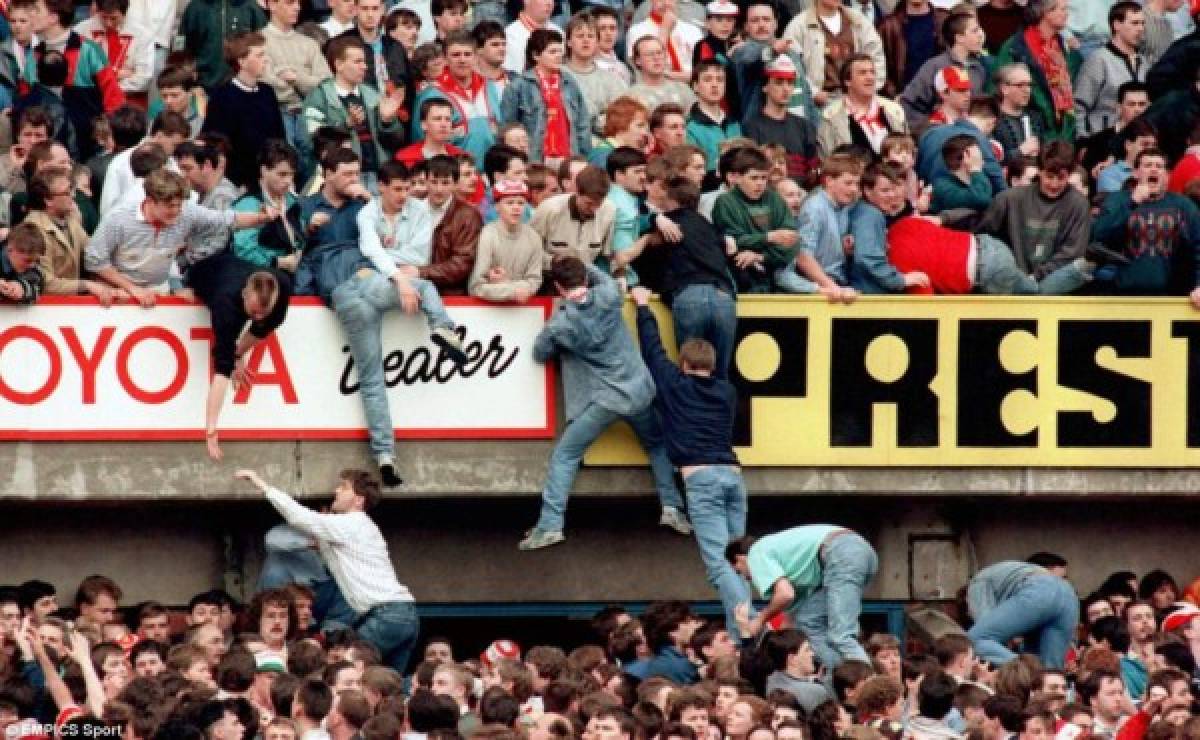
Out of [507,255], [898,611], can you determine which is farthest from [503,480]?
[898,611]

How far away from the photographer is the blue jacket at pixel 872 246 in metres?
23.2

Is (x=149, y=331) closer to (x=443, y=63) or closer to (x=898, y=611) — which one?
(x=443, y=63)

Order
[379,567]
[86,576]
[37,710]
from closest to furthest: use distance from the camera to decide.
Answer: [37,710], [379,567], [86,576]

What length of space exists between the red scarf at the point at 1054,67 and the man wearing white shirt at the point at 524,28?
3522 millimetres

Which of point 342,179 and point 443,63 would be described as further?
A: point 443,63

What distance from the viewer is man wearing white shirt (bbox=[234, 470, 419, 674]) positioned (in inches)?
858

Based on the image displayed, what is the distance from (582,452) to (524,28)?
13.4 ft

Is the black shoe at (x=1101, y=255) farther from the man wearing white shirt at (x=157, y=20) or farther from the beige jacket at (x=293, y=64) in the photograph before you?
the man wearing white shirt at (x=157, y=20)

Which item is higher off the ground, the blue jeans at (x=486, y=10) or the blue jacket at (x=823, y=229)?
the blue jeans at (x=486, y=10)

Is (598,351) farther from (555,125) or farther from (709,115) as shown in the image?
(709,115)

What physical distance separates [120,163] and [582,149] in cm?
335

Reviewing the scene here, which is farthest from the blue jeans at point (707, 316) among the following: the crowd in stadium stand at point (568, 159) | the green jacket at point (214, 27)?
the green jacket at point (214, 27)

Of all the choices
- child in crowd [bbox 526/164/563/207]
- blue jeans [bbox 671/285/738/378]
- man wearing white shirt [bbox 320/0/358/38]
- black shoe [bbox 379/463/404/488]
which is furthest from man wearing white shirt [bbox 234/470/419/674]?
man wearing white shirt [bbox 320/0/358/38]

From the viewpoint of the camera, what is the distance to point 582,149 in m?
24.6
